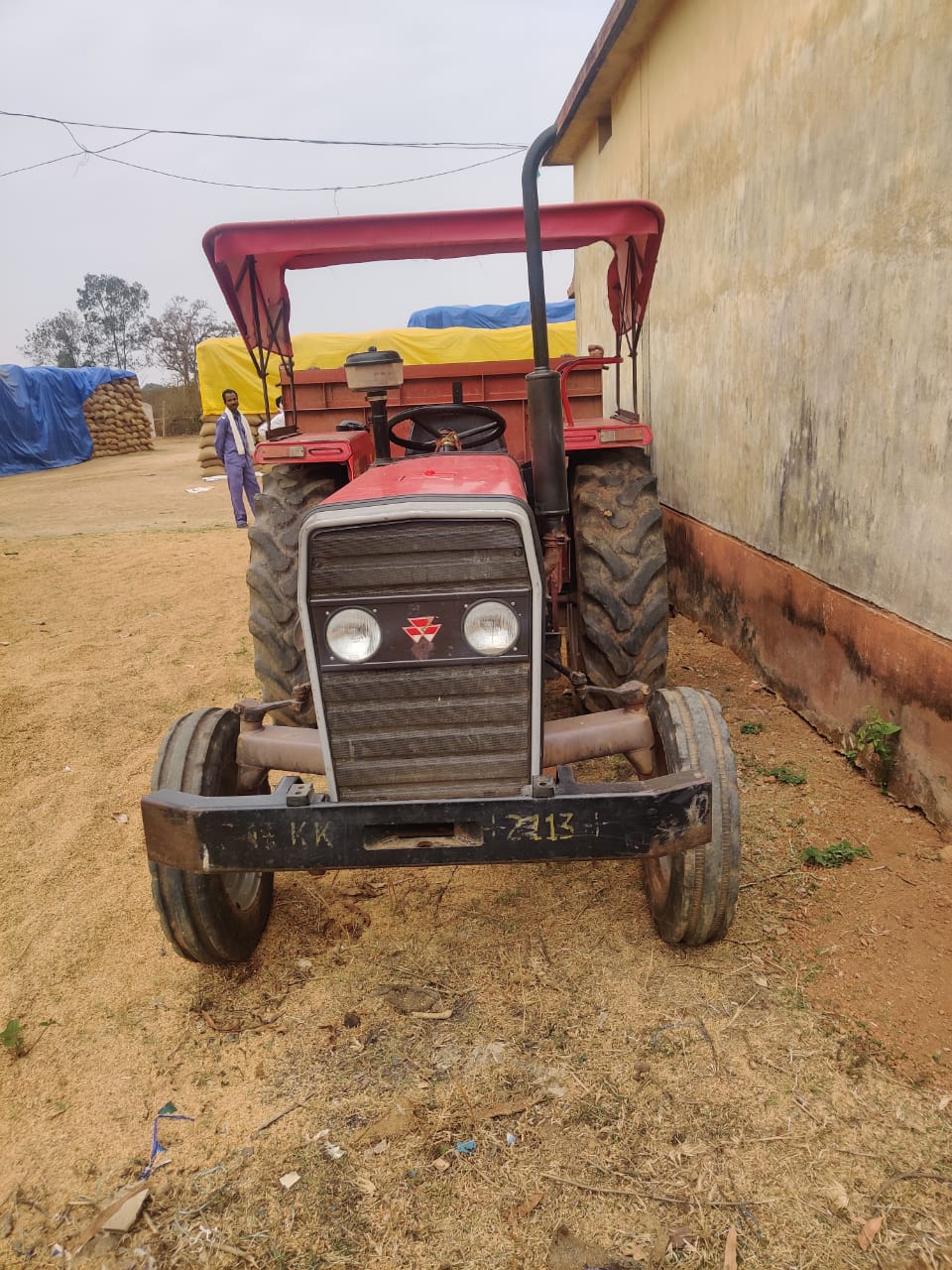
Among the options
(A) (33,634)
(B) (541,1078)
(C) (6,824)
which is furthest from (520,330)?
(B) (541,1078)

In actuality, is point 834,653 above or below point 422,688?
below

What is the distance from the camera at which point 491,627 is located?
2.30 metres

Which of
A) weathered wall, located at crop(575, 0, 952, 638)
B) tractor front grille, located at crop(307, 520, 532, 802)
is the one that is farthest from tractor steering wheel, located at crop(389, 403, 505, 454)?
weathered wall, located at crop(575, 0, 952, 638)

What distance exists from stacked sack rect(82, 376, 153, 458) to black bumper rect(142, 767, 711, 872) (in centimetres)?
2474

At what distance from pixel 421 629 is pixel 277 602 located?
1.41m

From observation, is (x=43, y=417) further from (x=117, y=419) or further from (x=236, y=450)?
(x=236, y=450)

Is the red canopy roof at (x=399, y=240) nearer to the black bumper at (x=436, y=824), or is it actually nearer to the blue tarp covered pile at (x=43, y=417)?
the black bumper at (x=436, y=824)

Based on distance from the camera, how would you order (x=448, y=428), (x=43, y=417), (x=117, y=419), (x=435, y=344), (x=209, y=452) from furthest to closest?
(x=117, y=419) → (x=43, y=417) → (x=209, y=452) → (x=435, y=344) → (x=448, y=428)

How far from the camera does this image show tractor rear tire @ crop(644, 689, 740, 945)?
7.91ft

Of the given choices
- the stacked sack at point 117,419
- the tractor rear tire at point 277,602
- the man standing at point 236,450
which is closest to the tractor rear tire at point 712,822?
the tractor rear tire at point 277,602

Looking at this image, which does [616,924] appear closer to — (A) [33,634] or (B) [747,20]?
(B) [747,20]

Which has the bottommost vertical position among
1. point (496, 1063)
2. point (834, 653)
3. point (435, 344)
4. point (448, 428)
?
point (496, 1063)

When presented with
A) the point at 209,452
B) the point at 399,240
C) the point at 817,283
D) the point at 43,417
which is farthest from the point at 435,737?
the point at 43,417

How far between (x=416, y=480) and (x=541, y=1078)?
1.66 meters
